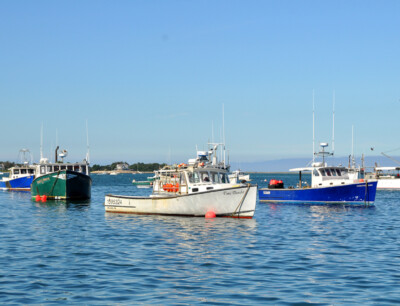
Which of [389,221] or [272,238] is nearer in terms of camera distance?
[272,238]

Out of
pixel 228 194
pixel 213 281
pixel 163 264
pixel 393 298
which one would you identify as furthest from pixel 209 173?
pixel 393 298

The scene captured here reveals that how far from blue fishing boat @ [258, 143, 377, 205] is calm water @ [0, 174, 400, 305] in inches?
593

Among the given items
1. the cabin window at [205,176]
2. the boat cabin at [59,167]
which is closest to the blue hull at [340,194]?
the cabin window at [205,176]

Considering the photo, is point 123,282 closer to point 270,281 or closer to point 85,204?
point 270,281

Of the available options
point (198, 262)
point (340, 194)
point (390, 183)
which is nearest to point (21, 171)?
point (340, 194)

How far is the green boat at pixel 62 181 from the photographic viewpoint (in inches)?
2090

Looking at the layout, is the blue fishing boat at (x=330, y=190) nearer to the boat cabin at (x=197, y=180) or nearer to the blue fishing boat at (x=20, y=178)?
the boat cabin at (x=197, y=180)

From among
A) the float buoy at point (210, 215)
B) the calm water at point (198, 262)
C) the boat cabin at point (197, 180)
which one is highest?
the boat cabin at point (197, 180)

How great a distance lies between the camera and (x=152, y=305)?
43.5 feet

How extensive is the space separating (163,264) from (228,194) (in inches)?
603

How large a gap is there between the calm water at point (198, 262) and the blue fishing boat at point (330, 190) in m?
15.1

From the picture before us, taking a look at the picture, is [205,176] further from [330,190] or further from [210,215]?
[330,190]

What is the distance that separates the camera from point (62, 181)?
53.2 meters

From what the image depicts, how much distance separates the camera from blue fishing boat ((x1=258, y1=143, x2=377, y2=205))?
49.7 m
